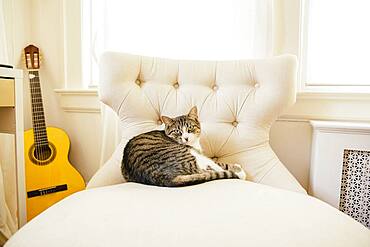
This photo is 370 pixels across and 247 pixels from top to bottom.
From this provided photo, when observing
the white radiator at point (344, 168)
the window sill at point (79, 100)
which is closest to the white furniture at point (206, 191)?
the white radiator at point (344, 168)

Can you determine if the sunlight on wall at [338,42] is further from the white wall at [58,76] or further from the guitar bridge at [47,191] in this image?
the guitar bridge at [47,191]

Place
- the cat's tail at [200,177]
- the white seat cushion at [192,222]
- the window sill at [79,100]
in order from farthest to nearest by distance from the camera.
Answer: the window sill at [79,100] → the cat's tail at [200,177] → the white seat cushion at [192,222]

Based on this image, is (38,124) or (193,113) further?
(38,124)

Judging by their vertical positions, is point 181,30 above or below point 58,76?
above

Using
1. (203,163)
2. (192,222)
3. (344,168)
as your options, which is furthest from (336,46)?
(192,222)

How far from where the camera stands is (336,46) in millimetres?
1360

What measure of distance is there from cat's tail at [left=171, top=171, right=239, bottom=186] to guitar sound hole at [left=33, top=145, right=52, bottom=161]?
3.16 feet

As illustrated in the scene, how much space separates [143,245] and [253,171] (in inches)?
24.1

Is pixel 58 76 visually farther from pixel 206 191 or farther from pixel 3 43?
pixel 206 191

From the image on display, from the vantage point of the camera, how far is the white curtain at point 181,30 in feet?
4.35

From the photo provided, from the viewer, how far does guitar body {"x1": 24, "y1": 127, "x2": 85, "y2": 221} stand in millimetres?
1475

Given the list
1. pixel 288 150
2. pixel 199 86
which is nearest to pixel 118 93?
pixel 199 86

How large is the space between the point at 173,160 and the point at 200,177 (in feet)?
0.33

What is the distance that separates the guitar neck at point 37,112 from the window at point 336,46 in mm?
1305
